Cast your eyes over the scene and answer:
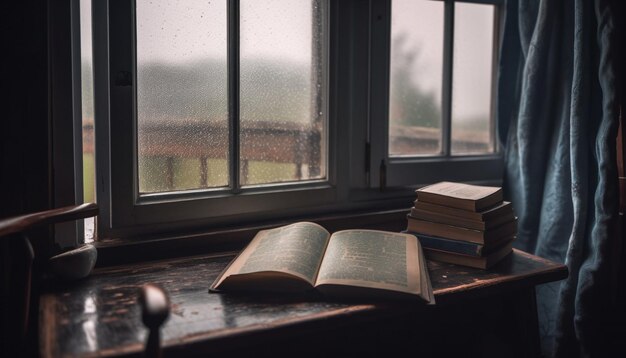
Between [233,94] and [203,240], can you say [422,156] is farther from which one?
[203,240]

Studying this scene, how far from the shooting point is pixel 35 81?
112 cm

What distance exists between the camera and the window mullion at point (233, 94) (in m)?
1.45

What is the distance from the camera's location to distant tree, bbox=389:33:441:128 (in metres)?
1.73

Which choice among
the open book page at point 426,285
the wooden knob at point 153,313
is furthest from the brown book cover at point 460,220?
the wooden knob at point 153,313

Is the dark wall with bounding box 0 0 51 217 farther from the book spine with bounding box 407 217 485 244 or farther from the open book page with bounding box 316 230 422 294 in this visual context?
the book spine with bounding box 407 217 485 244

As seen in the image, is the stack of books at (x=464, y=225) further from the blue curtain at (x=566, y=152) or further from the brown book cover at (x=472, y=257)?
the blue curtain at (x=566, y=152)

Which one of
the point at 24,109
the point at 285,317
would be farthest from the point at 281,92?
the point at 285,317

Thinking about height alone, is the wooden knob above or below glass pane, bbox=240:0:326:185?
below

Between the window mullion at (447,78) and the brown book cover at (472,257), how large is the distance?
551 mm

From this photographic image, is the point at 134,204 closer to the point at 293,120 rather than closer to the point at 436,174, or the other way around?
the point at 293,120

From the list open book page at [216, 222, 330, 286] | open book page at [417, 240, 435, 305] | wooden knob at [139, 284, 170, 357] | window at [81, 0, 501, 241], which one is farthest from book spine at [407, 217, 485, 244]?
wooden knob at [139, 284, 170, 357]

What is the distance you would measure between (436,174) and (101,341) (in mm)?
1212

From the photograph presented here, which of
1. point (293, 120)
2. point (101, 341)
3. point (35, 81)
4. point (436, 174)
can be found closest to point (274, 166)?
point (293, 120)

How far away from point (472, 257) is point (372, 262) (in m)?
0.28
